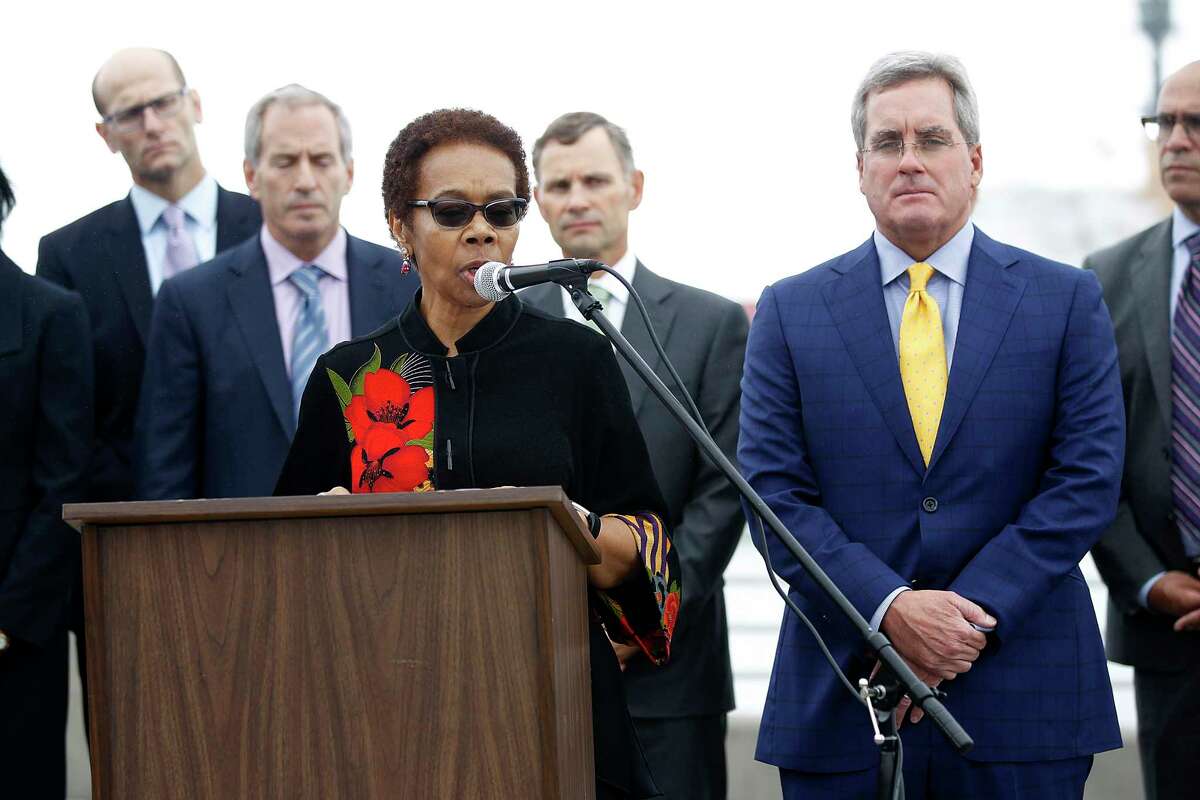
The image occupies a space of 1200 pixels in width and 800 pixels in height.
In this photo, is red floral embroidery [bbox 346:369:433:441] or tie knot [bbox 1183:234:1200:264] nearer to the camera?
red floral embroidery [bbox 346:369:433:441]

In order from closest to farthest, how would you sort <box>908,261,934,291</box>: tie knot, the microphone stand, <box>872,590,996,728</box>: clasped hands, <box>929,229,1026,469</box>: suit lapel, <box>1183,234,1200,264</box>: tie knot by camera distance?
the microphone stand
<box>872,590,996,728</box>: clasped hands
<box>929,229,1026,469</box>: suit lapel
<box>908,261,934,291</box>: tie knot
<box>1183,234,1200,264</box>: tie knot

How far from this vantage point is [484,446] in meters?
2.61

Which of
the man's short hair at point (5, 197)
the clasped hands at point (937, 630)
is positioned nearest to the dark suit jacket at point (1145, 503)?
the clasped hands at point (937, 630)

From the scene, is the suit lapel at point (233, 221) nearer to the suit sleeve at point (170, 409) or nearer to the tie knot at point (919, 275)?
the suit sleeve at point (170, 409)

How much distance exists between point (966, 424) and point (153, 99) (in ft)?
8.50

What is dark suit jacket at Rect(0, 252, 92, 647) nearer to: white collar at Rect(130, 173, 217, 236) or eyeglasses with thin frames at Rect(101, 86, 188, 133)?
white collar at Rect(130, 173, 217, 236)

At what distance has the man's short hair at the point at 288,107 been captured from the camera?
430 cm

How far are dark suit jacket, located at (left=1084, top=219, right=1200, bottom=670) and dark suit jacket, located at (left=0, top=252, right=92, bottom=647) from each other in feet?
8.03

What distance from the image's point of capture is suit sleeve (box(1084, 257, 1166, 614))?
12.0ft

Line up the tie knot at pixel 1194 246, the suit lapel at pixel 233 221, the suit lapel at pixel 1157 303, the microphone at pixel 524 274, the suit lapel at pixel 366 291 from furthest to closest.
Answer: the suit lapel at pixel 233 221 < the suit lapel at pixel 366 291 < the tie knot at pixel 1194 246 < the suit lapel at pixel 1157 303 < the microphone at pixel 524 274

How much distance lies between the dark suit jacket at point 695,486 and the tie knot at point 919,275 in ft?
2.77

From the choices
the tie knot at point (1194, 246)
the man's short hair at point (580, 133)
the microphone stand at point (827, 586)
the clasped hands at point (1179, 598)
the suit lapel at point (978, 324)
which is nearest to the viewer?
the microphone stand at point (827, 586)

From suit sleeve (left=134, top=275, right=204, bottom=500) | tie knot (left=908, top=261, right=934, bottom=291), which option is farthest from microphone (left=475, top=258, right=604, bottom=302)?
suit sleeve (left=134, top=275, right=204, bottom=500)

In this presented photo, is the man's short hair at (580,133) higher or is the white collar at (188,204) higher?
the man's short hair at (580,133)
